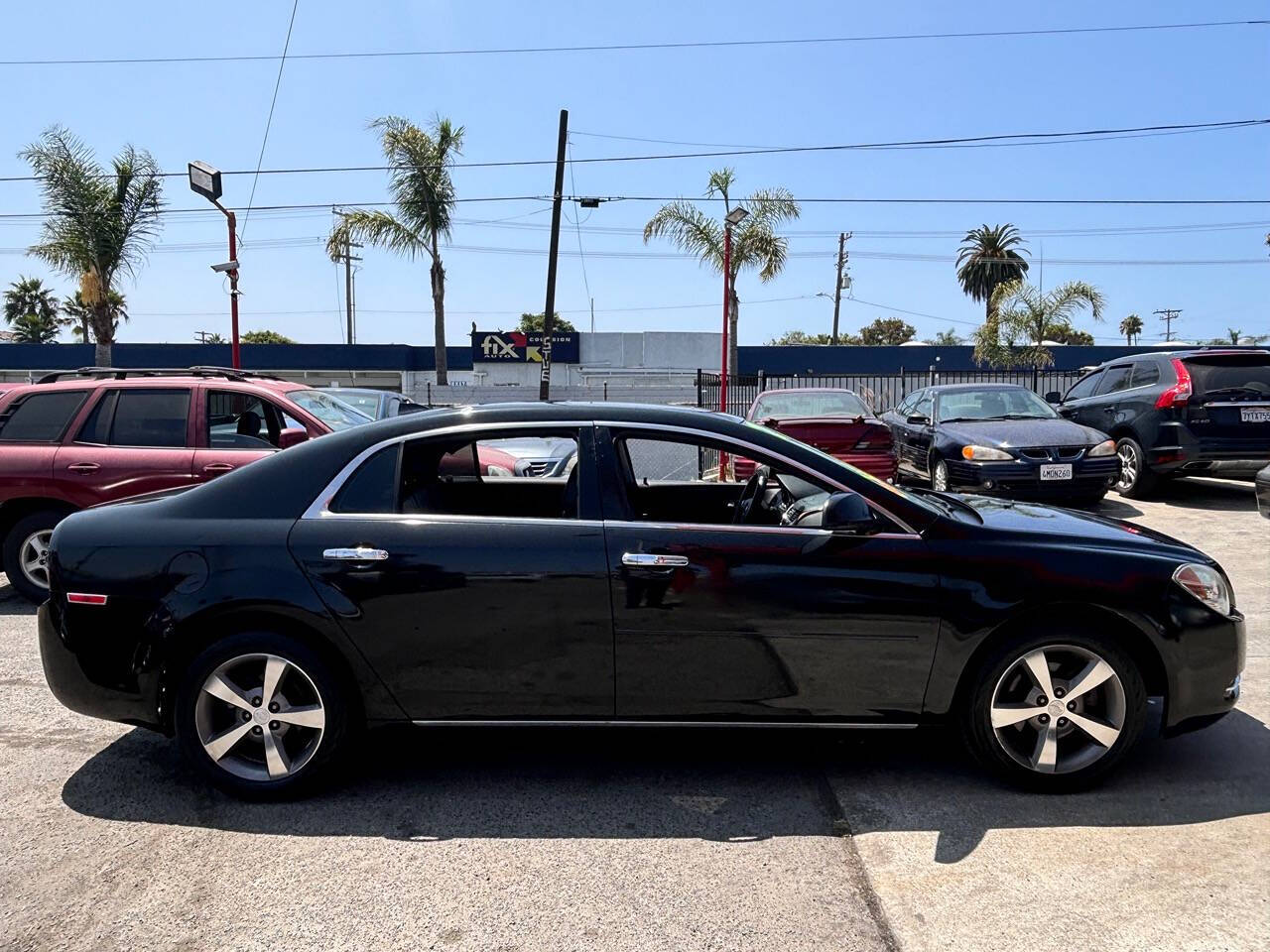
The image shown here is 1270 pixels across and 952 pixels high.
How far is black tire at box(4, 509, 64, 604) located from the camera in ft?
22.2

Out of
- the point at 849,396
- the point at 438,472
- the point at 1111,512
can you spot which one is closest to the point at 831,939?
the point at 438,472

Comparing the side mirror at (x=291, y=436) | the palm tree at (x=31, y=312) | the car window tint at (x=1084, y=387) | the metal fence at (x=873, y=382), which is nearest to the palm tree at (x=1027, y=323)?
the metal fence at (x=873, y=382)

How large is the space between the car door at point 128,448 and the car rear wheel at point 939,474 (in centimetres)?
740

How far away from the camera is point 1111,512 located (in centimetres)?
1020

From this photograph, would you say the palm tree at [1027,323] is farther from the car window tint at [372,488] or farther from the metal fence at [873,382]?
the car window tint at [372,488]

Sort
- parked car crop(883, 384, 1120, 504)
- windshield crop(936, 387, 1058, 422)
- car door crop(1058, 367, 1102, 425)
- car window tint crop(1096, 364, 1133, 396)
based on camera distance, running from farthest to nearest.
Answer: car door crop(1058, 367, 1102, 425) → car window tint crop(1096, 364, 1133, 396) → windshield crop(936, 387, 1058, 422) → parked car crop(883, 384, 1120, 504)

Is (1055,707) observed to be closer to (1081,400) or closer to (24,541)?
(24,541)

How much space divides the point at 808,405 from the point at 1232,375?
465cm

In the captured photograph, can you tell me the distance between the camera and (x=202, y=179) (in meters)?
15.1

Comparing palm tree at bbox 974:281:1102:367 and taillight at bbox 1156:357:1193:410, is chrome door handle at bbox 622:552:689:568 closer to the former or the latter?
taillight at bbox 1156:357:1193:410

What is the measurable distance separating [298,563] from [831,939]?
2.28 meters

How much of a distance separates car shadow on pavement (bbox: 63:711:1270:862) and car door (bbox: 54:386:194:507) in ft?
9.34

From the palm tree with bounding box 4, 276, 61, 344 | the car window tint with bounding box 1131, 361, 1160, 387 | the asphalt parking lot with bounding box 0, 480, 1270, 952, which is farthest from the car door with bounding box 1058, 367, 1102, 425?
the palm tree with bounding box 4, 276, 61, 344

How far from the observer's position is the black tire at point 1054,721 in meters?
3.62
